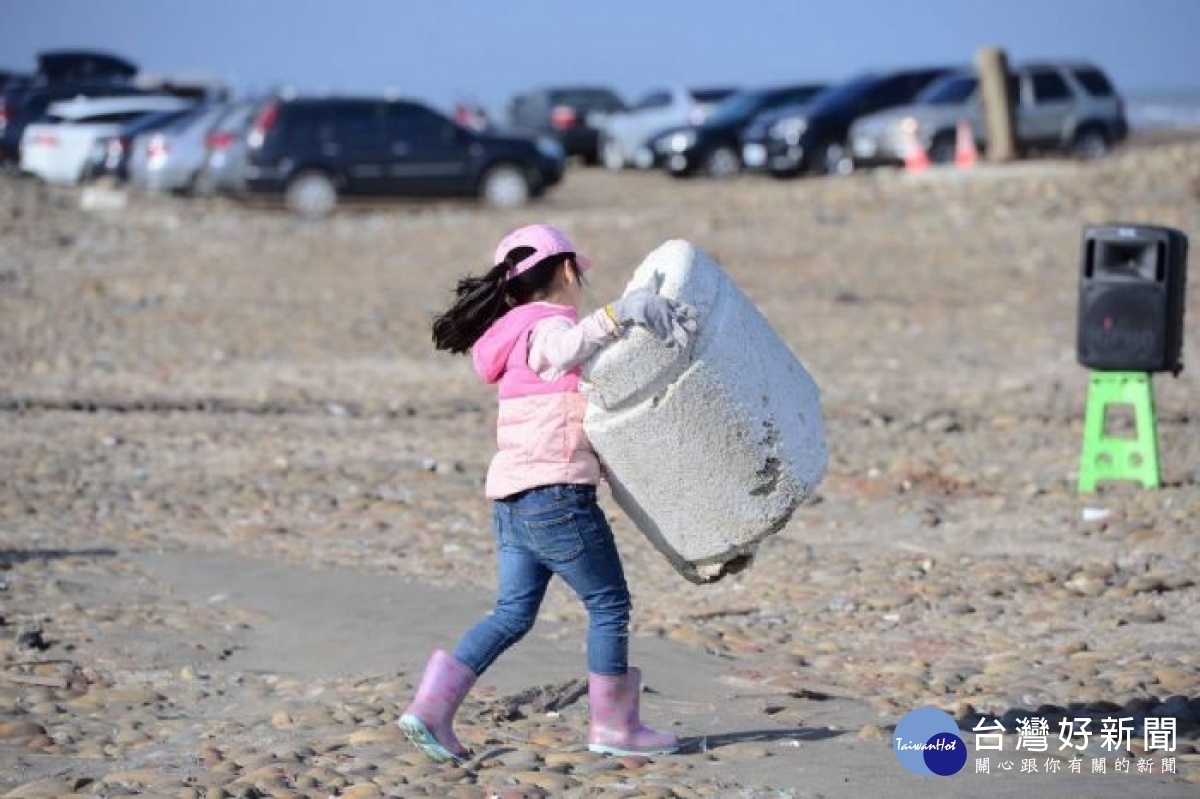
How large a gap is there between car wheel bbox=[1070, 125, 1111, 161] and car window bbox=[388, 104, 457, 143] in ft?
34.7

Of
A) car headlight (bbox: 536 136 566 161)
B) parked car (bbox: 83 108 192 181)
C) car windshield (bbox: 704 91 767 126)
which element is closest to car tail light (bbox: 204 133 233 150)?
parked car (bbox: 83 108 192 181)

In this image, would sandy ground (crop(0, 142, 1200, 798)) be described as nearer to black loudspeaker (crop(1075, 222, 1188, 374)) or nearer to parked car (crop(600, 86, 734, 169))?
black loudspeaker (crop(1075, 222, 1188, 374))

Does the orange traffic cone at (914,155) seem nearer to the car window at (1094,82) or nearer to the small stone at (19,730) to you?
the car window at (1094,82)

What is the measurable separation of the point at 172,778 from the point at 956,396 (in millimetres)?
8312

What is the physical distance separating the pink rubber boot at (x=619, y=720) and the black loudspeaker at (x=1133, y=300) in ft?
16.4

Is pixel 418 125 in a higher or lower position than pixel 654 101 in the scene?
lower

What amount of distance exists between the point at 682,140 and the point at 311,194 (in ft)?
33.8

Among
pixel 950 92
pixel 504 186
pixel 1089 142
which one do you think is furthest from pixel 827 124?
pixel 504 186

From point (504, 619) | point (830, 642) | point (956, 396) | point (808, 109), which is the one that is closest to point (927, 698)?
point (830, 642)

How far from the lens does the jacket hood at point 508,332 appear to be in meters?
5.57

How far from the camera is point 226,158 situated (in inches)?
1146

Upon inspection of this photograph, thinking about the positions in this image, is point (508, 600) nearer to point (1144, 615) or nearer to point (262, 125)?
point (1144, 615)

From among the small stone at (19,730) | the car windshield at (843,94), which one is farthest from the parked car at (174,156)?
the small stone at (19,730)

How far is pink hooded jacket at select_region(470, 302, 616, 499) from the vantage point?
18.2 ft
